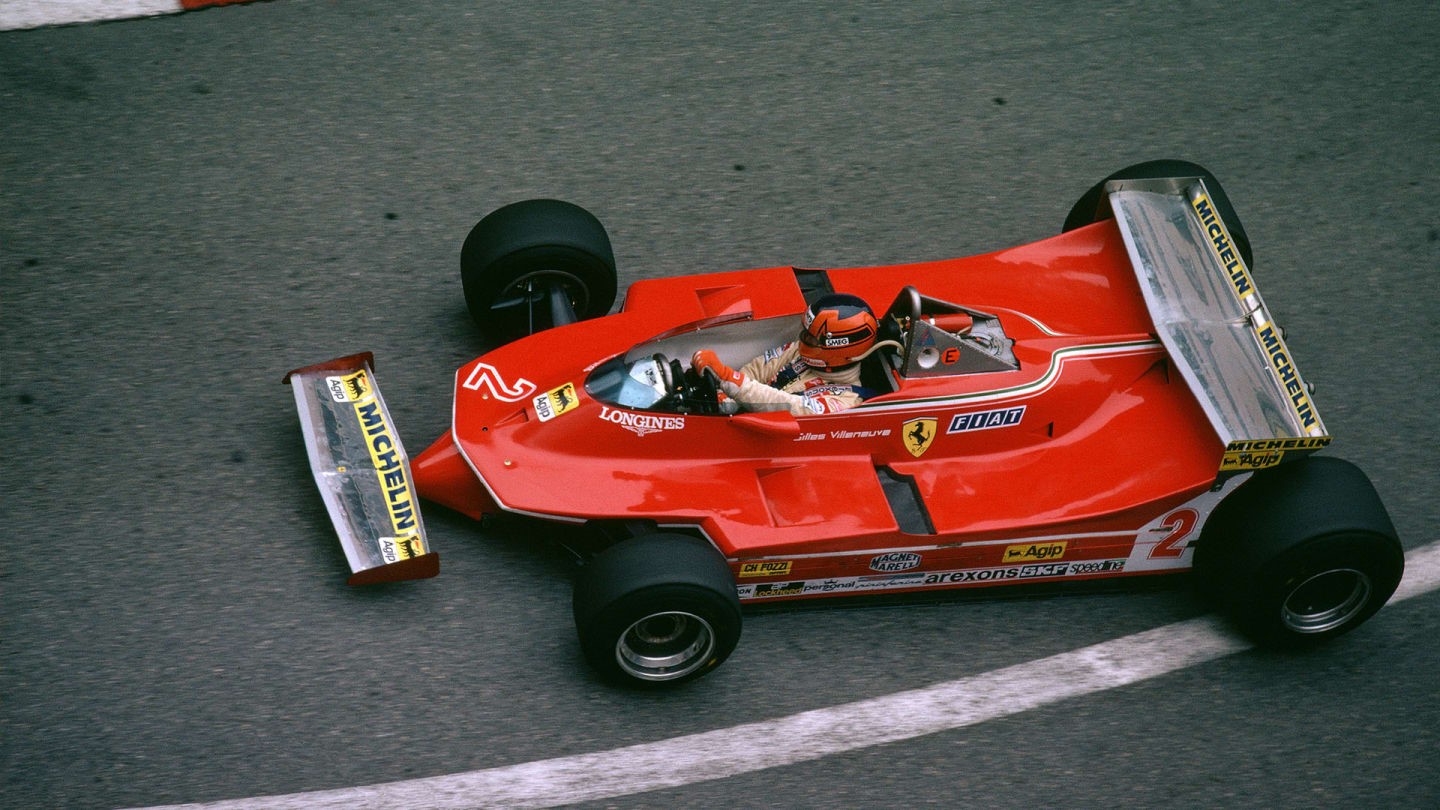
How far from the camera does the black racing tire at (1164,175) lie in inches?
214

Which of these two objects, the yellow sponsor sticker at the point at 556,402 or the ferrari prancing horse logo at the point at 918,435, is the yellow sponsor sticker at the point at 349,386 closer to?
the yellow sponsor sticker at the point at 556,402

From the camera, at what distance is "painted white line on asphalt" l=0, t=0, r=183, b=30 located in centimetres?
720

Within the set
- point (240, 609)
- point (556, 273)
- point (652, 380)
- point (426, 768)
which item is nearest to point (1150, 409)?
point (652, 380)

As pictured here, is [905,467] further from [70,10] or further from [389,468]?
[70,10]

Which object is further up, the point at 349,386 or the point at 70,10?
the point at 70,10

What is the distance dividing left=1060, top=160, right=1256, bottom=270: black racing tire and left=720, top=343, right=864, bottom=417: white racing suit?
1529 millimetres

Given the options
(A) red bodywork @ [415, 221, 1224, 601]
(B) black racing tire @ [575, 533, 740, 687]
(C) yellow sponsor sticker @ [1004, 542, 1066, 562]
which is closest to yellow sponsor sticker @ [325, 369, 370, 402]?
(A) red bodywork @ [415, 221, 1224, 601]

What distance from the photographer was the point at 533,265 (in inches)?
208

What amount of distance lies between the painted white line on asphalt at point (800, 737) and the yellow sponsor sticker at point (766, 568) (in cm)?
51

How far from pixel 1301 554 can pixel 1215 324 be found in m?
0.95

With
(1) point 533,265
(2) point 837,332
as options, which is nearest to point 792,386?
(2) point 837,332

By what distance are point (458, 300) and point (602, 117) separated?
62.3 inches

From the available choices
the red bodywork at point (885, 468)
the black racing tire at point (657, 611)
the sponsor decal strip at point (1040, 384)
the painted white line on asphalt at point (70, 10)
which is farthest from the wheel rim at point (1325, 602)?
the painted white line on asphalt at point (70, 10)

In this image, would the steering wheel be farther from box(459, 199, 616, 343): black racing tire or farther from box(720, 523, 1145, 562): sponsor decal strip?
box(459, 199, 616, 343): black racing tire
